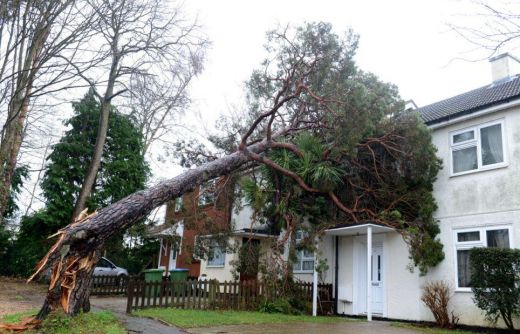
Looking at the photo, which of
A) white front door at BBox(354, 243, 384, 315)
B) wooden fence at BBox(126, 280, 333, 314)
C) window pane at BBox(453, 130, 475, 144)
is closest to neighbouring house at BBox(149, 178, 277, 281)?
wooden fence at BBox(126, 280, 333, 314)

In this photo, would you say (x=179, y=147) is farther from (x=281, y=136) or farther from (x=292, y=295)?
(x=292, y=295)

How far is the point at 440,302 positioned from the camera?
12.9 m

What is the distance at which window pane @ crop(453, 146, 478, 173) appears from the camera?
13602 millimetres

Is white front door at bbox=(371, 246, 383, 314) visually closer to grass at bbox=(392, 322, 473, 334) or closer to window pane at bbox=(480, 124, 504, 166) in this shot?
grass at bbox=(392, 322, 473, 334)

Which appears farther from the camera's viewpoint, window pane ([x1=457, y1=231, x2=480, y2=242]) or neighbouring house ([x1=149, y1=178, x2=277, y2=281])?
neighbouring house ([x1=149, y1=178, x2=277, y2=281])

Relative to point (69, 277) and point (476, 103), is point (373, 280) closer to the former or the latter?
point (476, 103)

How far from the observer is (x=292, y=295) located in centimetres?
1570

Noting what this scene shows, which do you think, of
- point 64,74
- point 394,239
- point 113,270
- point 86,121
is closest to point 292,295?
point 394,239

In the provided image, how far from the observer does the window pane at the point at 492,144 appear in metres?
13.0

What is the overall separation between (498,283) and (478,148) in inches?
169

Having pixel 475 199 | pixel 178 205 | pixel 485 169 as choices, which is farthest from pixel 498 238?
pixel 178 205

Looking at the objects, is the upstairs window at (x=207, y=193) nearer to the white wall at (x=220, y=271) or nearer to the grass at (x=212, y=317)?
the grass at (x=212, y=317)

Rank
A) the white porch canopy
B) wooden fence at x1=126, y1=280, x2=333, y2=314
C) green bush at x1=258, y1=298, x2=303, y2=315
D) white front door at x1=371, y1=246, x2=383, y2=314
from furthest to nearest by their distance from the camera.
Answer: white front door at x1=371, y1=246, x2=383, y2=314 → green bush at x1=258, y1=298, x2=303, y2=315 → the white porch canopy → wooden fence at x1=126, y1=280, x2=333, y2=314

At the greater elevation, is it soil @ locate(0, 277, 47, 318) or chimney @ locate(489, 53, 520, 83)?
chimney @ locate(489, 53, 520, 83)
